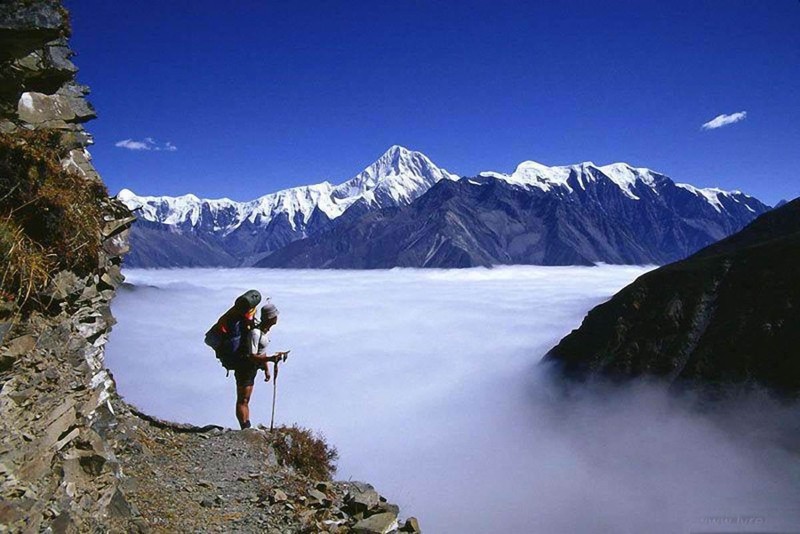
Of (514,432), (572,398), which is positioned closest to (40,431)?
(572,398)

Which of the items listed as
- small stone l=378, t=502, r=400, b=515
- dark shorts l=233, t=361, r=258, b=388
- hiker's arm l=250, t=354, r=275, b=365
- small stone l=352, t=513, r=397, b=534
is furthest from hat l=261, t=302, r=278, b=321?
small stone l=352, t=513, r=397, b=534

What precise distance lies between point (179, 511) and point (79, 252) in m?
6.96

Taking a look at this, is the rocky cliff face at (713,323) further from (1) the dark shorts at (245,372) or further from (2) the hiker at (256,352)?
(1) the dark shorts at (245,372)

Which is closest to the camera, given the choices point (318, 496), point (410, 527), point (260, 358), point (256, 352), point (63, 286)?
point (63, 286)

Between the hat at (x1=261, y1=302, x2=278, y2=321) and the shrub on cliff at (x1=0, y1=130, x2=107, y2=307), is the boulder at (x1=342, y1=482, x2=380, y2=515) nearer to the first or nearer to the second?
the hat at (x1=261, y1=302, x2=278, y2=321)

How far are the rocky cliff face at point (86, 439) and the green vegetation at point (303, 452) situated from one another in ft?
0.42

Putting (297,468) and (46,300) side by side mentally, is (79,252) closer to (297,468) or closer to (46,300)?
(46,300)

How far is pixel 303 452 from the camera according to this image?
18547mm

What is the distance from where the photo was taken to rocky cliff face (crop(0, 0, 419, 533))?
27.7 ft

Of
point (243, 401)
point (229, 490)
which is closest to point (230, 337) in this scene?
point (243, 401)

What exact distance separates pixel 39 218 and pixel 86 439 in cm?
454

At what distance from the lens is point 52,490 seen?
851 centimetres

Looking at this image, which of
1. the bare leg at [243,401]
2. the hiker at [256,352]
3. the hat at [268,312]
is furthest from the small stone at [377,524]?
the hat at [268,312]

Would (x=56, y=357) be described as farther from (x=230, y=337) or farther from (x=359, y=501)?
(x=359, y=501)
